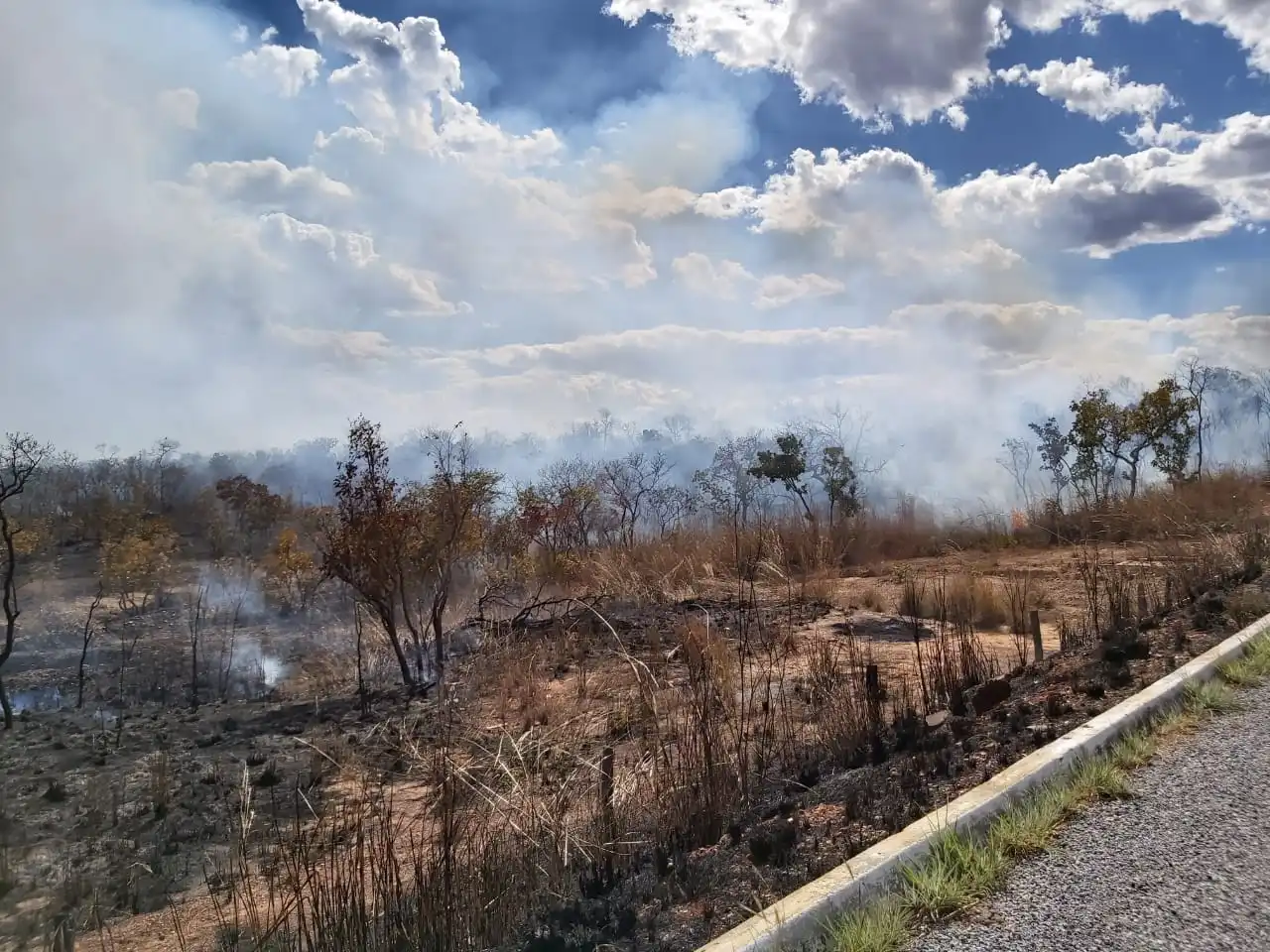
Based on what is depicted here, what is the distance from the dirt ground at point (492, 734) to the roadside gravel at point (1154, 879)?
0.81m

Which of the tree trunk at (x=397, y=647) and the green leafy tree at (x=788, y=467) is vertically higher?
the green leafy tree at (x=788, y=467)

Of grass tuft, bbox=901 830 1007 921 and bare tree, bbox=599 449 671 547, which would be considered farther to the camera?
bare tree, bbox=599 449 671 547

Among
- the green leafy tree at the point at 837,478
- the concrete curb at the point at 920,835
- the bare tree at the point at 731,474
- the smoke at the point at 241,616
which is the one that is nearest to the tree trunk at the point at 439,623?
the smoke at the point at 241,616

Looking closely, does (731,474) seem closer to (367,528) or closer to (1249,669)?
(367,528)

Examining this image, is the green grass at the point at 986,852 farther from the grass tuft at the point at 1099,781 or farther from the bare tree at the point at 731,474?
the bare tree at the point at 731,474

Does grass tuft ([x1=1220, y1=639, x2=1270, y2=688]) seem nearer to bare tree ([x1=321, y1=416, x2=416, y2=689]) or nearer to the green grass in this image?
the green grass

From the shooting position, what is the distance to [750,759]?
6414 mm

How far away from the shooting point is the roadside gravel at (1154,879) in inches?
121

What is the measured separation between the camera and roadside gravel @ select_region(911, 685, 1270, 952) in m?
3.07

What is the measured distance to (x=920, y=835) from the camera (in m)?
3.86

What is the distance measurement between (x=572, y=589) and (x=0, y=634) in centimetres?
1540

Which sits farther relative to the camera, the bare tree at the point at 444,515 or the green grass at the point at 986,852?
the bare tree at the point at 444,515

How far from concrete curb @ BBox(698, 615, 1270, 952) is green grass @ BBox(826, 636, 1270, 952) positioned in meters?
0.05

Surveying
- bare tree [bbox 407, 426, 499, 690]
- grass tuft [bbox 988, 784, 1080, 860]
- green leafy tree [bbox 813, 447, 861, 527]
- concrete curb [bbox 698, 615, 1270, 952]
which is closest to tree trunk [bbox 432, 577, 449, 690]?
bare tree [bbox 407, 426, 499, 690]
